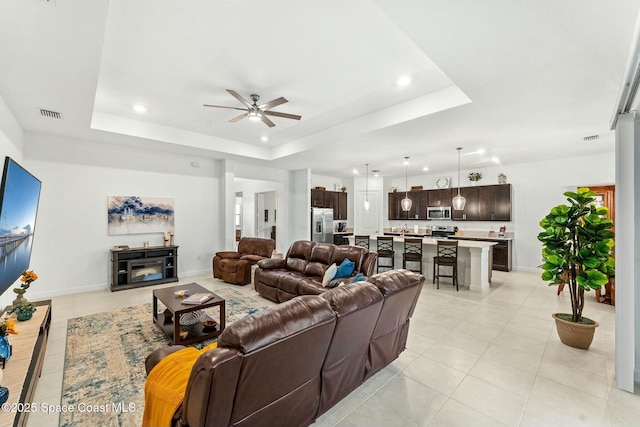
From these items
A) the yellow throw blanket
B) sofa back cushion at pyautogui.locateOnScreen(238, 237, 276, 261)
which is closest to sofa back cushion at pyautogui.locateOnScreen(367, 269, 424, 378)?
the yellow throw blanket

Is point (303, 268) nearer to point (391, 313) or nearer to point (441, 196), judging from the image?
point (391, 313)

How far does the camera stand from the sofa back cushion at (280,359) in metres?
1.29

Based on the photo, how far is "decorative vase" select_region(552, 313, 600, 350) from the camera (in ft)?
9.59

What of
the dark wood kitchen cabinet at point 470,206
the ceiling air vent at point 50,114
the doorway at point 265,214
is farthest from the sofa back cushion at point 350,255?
the doorway at point 265,214

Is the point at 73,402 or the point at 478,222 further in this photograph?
the point at 478,222

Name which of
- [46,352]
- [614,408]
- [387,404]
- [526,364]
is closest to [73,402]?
[46,352]

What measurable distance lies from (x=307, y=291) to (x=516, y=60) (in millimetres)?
3441

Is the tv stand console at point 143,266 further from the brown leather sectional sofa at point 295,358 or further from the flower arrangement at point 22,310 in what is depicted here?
the brown leather sectional sofa at point 295,358

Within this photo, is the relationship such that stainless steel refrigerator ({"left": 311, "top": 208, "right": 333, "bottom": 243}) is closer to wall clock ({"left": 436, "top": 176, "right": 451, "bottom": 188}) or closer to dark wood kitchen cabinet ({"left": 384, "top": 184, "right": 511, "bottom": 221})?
dark wood kitchen cabinet ({"left": 384, "top": 184, "right": 511, "bottom": 221})

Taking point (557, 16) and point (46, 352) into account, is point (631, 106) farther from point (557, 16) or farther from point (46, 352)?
point (46, 352)

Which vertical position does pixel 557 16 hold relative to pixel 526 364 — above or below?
above

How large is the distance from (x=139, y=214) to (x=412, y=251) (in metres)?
5.74

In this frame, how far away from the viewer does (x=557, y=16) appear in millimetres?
1921

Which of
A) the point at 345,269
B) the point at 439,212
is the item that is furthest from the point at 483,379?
the point at 439,212
